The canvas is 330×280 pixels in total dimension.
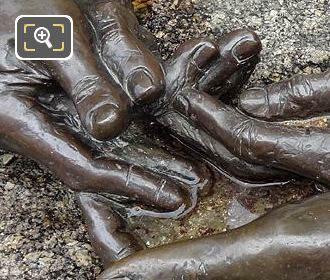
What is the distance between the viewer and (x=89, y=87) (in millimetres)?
2336

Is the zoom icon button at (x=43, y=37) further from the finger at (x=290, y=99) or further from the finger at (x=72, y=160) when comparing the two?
the finger at (x=290, y=99)

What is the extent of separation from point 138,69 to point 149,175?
0.33m

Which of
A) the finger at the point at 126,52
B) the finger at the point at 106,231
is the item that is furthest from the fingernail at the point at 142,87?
the finger at the point at 106,231

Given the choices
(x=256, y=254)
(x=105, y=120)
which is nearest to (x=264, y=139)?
(x=256, y=254)

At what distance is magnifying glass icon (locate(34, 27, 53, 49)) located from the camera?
95.0 inches

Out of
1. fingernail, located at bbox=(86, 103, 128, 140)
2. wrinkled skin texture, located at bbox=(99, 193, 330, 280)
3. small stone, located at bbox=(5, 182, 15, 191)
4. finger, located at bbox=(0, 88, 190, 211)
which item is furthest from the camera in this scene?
small stone, located at bbox=(5, 182, 15, 191)

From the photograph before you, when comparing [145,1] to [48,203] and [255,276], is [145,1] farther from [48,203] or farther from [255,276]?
[255,276]

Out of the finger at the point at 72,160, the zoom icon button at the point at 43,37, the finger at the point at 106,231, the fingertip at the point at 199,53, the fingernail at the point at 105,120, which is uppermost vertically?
the zoom icon button at the point at 43,37

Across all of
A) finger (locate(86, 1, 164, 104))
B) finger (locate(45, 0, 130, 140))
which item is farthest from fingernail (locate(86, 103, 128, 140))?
finger (locate(86, 1, 164, 104))

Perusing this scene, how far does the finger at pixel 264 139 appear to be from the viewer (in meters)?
2.30

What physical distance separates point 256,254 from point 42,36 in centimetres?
94

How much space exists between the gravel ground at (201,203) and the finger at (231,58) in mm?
190

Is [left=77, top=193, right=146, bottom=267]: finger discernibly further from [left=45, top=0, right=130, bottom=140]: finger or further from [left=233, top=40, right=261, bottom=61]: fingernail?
[left=233, top=40, right=261, bottom=61]: fingernail

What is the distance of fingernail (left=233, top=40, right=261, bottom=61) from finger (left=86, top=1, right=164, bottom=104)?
0.24 m
